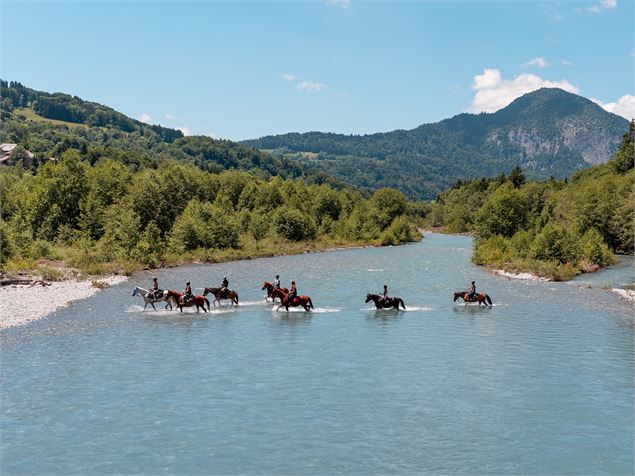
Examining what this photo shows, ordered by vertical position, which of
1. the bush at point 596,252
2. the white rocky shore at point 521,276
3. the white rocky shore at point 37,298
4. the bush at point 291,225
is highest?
the bush at point 291,225

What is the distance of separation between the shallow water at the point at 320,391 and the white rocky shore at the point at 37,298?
2101 millimetres

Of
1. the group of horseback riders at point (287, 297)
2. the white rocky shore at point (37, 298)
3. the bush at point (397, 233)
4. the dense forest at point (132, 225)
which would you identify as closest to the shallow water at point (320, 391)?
the group of horseback riders at point (287, 297)

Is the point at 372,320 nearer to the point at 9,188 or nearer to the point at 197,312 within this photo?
the point at 197,312

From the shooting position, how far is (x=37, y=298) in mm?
47625

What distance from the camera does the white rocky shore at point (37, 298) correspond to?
40469 mm

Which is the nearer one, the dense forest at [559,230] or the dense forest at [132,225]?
the dense forest at [132,225]

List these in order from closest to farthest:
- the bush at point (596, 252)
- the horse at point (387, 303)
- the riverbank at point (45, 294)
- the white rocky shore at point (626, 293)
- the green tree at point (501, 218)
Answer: the riverbank at point (45, 294) < the horse at point (387, 303) < the white rocky shore at point (626, 293) < the bush at point (596, 252) < the green tree at point (501, 218)

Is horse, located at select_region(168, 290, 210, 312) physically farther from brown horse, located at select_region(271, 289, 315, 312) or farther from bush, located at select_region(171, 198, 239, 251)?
bush, located at select_region(171, 198, 239, 251)

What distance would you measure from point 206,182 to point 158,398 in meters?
129

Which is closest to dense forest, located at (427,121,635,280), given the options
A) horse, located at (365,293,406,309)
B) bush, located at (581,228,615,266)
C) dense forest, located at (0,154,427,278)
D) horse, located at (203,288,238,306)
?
bush, located at (581,228,615,266)

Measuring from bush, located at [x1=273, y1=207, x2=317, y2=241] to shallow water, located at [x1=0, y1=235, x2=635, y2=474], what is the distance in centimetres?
8059

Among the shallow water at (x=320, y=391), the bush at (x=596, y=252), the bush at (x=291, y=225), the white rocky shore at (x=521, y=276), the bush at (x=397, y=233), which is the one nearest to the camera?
the shallow water at (x=320, y=391)

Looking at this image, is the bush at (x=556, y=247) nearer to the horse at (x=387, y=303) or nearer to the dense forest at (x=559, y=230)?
the dense forest at (x=559, y=230)

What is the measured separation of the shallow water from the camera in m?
18.8
